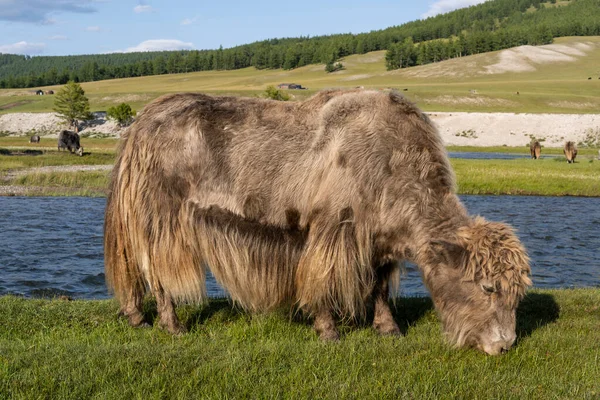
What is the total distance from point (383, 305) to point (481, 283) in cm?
174

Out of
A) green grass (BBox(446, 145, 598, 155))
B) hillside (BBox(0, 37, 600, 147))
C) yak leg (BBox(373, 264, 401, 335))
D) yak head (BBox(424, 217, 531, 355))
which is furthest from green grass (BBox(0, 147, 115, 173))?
green grass (BBox(446, 145, 598, 155))

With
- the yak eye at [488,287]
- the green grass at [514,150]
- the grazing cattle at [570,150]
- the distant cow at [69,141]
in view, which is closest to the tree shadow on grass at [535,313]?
the yak eye at [488,287]

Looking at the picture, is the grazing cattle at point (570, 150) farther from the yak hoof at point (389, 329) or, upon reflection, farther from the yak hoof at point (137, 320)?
the yak hoof at point (137, 320)

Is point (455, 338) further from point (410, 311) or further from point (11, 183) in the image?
point (11, 183)

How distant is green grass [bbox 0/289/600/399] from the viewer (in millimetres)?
5504

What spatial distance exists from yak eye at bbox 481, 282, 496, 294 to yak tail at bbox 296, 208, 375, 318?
1400 millimetres

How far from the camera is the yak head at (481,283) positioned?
642 centimetres

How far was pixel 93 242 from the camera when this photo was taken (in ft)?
59.9

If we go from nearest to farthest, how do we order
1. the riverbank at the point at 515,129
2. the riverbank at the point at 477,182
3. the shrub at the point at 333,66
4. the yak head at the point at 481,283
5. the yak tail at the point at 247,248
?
1. the yak head at the point at 481,283
2. the yak tail at the point at 247,248
3. the riverbank at the point at 477,182
4. the riverbank at the point at 515,129
5. the shrub at the point at 333,66

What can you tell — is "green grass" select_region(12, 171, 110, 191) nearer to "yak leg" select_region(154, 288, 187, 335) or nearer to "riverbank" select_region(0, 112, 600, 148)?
"yak leg" select_region(154, 288, 187, 335)

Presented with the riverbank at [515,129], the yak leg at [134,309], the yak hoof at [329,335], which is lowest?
the riverbank at [515,129]

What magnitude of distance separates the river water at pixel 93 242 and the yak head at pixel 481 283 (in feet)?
21.3

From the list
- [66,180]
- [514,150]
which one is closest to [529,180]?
[66,180]

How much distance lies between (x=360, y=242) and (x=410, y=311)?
218 cm
